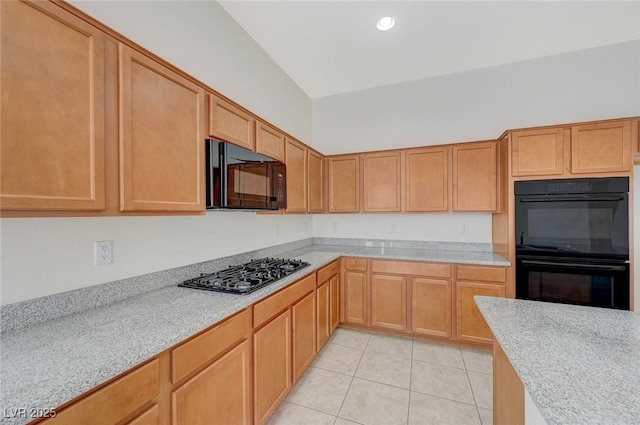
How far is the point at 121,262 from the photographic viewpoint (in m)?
1.41

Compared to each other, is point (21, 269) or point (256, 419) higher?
point (21, 269)

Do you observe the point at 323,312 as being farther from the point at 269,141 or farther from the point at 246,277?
the point at 269,141

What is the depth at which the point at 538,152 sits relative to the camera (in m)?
2.33

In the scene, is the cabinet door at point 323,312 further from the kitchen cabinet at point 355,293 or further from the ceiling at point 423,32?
the ceiling at point 423,32

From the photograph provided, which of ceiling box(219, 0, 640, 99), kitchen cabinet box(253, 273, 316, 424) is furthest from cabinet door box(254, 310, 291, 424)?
ceiling box(219, 0, 640, 99)

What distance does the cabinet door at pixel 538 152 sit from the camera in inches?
89.9

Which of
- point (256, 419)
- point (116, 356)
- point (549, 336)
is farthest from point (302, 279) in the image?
point (549, 336)

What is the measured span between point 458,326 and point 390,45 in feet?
9.75

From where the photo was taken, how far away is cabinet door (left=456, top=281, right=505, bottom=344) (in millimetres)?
2520

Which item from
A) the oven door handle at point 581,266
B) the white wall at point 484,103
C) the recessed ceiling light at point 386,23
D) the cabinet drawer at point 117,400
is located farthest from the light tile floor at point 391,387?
the recessed ceiling light at point 386,23

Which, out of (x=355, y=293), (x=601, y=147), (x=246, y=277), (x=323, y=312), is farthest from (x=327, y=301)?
(x=601, y=147)

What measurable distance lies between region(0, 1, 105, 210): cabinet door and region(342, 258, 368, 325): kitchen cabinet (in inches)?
96.1

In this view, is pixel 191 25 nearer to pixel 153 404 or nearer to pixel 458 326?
pixel 153 404

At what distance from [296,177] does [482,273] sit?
2123 mm
